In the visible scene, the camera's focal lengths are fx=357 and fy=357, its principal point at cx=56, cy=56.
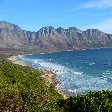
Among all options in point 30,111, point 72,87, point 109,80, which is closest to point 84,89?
point 72,87

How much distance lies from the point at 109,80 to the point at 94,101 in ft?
229

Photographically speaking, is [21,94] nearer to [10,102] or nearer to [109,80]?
[10,102]

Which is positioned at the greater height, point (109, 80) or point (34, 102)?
point (34, 102)

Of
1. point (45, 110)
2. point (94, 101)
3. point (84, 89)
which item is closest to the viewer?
point (45, 110)

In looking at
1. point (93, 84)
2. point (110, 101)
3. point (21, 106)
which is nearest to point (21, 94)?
point (21, 106)

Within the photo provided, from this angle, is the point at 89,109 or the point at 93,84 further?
the point at 93,84

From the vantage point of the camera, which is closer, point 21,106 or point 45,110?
point 45,110

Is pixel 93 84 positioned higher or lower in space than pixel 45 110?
lower

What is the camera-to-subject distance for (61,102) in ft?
125

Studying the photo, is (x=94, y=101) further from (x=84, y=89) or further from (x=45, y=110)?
(x=84, y=89)

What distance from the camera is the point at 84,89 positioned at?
85.9m

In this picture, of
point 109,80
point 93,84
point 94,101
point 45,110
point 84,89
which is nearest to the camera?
point 45,110

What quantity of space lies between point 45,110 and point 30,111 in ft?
5.71

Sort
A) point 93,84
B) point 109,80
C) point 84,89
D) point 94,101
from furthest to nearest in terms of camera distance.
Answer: point 109,80 → point 93,84 → point 84,89 → point 94,101
